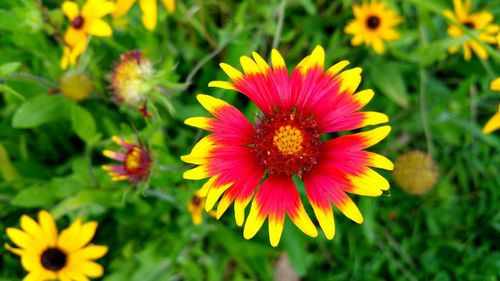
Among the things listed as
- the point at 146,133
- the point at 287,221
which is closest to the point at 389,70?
the point at 287,221

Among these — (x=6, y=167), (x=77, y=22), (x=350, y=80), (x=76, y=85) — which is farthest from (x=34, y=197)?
(x=350, y=80)

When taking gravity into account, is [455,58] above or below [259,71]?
above

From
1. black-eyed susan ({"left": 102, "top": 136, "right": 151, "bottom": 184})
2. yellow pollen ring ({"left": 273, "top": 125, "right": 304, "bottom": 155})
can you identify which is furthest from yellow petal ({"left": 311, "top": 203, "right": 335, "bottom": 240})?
black-eyed susan ({"left": 102, "top": 136, "right": 151, "bottom": 184})

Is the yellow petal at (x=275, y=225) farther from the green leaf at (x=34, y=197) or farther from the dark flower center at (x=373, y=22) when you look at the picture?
the dark flower center at (x=373, y=22)

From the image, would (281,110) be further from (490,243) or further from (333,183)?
(490,243)

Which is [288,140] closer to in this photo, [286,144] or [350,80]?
[286,144]

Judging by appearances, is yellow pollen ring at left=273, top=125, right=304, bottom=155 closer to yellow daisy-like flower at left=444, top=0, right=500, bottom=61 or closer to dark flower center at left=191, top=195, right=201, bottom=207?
dark flower center at left=191, top=195, right=201, bottom=207
